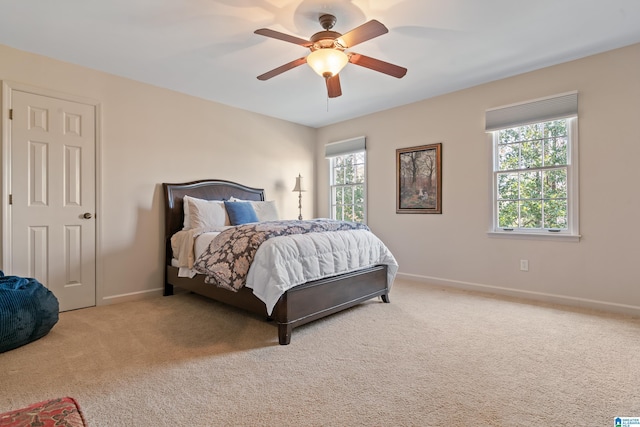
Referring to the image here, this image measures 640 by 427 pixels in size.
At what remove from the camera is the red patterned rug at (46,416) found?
925 mm

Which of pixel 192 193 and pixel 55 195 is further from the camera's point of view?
pixel 192 193

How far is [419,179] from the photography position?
444cm

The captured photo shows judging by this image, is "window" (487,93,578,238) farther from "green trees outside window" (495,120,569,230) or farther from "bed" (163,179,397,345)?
"bed" (163,179,397,345)

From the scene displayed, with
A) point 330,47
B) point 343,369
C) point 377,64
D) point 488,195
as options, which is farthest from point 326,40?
point 488,195

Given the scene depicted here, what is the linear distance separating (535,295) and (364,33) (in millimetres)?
3184

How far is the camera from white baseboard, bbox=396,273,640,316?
3.02 meters

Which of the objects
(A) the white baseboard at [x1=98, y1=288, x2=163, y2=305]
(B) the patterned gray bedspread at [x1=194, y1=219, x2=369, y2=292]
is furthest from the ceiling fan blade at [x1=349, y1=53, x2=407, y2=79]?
(A) the white baseboard at [x1=98, y1=288, x2=163, y2=305]

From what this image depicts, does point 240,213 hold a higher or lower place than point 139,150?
lower

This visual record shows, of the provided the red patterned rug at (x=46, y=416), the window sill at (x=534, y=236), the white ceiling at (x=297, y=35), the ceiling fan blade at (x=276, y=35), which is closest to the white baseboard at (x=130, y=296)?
the white ceiling at (x=297, y=35)

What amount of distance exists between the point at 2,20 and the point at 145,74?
1148 mm

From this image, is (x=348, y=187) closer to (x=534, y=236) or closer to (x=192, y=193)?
(x=192, y=193)

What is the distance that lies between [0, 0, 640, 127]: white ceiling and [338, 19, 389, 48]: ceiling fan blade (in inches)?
9.7

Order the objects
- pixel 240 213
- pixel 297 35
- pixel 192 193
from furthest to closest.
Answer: pixel 192 193
pixel 240 213
pixel 297 35

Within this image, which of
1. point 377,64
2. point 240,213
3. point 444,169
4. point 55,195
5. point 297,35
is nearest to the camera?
point 377,64
